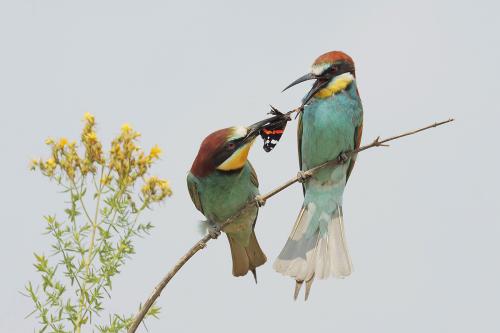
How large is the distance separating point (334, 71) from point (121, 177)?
2172 millimetres

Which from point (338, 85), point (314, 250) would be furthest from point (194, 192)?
point (338, 85)

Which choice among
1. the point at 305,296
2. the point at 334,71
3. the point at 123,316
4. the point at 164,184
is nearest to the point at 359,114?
the point at 334,71

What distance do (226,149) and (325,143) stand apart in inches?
28.1

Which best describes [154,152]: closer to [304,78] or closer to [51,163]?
[51,163]

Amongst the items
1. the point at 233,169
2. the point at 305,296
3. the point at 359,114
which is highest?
the point at 359,114

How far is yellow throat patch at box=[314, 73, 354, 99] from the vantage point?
525 cm

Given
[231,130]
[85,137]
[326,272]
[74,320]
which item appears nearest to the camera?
[74,320]

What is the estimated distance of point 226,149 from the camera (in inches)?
195

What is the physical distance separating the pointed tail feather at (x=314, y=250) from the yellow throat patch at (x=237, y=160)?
0.76m

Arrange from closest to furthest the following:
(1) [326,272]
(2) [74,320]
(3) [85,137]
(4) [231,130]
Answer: (2) [74,320] < (3) [85,137] < (4) [231,130] < (1) [326,272]

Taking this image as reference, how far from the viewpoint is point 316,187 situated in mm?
5590

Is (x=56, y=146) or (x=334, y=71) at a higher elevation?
(x=334, y=71)

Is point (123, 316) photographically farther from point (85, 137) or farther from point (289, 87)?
point (289, 87)

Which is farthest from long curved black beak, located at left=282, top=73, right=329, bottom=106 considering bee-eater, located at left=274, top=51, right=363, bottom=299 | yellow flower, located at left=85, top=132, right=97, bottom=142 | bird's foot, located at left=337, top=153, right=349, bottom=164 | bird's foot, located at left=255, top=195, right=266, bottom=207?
yellow flower, located at left=85, top=132, right=97, bottom=142
